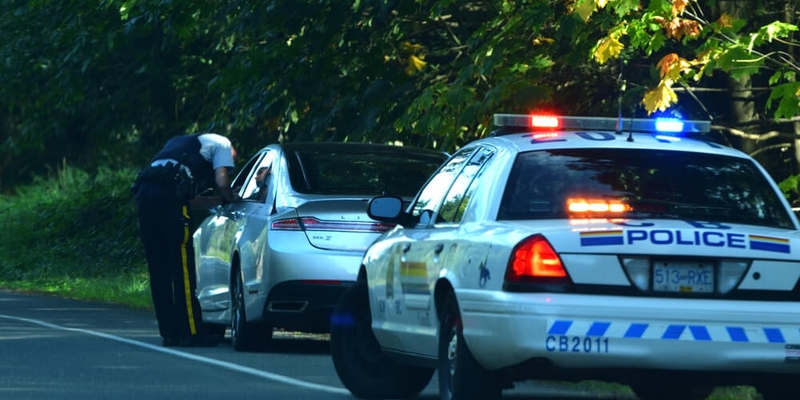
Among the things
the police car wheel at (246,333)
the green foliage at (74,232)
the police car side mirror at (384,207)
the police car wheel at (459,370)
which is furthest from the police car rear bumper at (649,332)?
the green foliage at (74,232)

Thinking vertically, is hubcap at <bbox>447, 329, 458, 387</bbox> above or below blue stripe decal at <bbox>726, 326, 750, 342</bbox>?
below

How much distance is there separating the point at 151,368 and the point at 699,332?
15.2 ft

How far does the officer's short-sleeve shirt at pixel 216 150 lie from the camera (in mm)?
13102

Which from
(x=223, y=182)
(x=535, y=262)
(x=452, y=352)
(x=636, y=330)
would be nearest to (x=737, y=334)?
(x=636, y=330)

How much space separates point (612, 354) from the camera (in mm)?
7152

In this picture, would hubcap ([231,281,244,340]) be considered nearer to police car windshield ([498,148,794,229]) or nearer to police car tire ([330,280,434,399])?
police car tire ([330,280,434,399])

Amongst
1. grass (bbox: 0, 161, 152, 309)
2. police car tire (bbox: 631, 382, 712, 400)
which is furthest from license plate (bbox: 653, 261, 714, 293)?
grass (bbox: 0, 161, 152, 309)

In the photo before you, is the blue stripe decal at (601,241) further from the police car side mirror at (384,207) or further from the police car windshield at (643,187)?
the police car side mirror at (384,207)

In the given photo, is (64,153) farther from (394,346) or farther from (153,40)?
(394,346)

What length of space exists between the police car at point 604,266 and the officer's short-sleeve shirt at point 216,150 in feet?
14.8

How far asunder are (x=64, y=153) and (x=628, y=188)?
1484 inches


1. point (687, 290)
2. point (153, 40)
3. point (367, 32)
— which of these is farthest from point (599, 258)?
point (153, 40)

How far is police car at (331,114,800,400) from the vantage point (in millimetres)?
7156

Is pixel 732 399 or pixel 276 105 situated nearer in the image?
pixel 732 399
